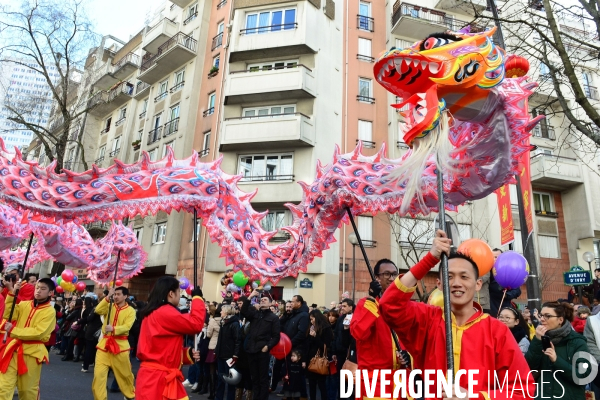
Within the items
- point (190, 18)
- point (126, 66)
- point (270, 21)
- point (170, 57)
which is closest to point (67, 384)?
point (270, 21)

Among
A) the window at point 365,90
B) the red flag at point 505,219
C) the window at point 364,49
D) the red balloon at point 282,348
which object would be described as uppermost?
the window at point 364,49

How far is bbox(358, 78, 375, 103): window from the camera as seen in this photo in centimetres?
2136

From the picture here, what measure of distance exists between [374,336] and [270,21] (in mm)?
20663

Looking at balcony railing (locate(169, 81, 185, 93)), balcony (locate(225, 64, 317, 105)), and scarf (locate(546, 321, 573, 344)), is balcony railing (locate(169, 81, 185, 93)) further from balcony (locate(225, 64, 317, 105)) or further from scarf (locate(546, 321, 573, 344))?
scarf (locate(546, 321, 573, 344))

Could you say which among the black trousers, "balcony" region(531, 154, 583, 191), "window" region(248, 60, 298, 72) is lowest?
the black trousers

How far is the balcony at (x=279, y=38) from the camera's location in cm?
2053

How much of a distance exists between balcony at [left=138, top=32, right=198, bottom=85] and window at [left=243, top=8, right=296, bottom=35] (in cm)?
422

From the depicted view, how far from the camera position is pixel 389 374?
3451mm

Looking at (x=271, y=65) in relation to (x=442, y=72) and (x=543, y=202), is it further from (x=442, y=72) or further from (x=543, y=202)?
(x=442, y=72)

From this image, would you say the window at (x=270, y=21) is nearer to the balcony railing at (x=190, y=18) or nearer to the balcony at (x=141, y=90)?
the balcony railing at (x=190, y=18)

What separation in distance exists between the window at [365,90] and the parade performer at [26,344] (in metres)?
17.8

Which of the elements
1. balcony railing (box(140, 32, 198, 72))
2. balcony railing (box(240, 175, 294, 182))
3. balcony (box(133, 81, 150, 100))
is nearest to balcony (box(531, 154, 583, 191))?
balcony railing (box(240, 175, 294, 182))

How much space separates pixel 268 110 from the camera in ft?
67.9

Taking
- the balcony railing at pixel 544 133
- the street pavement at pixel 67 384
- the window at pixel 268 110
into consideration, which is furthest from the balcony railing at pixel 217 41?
the street pavement at pixel 67 384
